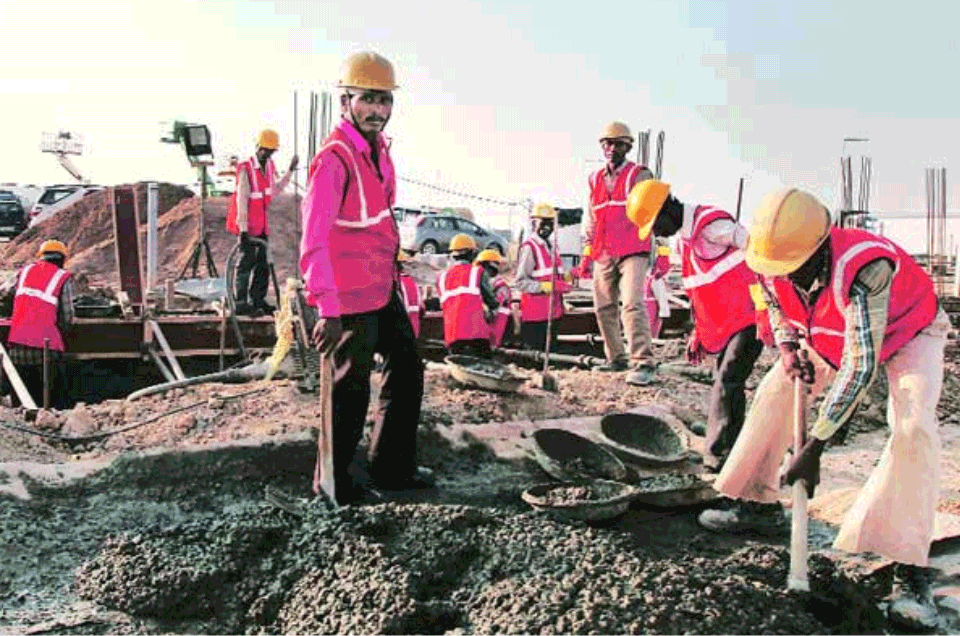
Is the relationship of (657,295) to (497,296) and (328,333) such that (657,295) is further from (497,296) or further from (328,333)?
(328,333)

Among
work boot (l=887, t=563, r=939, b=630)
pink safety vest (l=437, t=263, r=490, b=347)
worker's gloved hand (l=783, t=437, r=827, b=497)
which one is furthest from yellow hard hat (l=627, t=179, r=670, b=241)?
pink safety vest (l=437, t=263, r=490, b=347)

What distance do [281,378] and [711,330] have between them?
3.20m

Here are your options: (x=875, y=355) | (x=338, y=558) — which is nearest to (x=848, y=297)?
(x=875, y=355)

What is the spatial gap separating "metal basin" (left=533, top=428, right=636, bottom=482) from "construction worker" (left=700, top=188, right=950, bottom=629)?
5.49 ft

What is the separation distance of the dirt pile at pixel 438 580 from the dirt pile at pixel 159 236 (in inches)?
726

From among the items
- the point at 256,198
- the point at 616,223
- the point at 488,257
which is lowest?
the point at 488,257

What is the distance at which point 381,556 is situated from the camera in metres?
3.96

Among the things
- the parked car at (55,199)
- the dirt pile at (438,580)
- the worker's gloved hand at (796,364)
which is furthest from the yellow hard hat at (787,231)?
the parked car at (55,199)

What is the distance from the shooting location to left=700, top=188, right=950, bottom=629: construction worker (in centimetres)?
379

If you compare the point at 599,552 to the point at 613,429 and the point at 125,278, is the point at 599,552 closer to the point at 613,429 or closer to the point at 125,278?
the point at 613,429

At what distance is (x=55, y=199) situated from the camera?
30.5 metres

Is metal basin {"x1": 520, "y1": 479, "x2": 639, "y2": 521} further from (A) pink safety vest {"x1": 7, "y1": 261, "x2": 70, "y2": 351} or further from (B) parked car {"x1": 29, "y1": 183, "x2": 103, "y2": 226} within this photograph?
(B) parked car {"x1": 29, "y1": 183, "x2": 103, "y2": 226}

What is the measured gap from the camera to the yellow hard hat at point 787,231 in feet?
12.9

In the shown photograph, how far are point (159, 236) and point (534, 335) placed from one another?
17.0 metres
